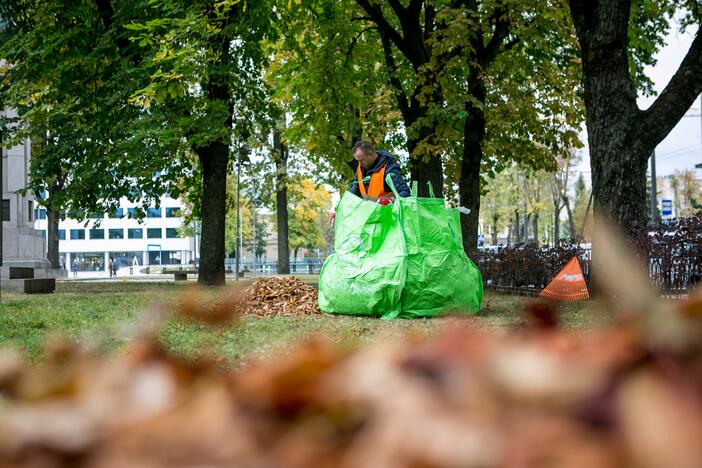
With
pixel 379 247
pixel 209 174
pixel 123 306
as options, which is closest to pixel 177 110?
pixel 209 174

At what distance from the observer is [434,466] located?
0.49 meters

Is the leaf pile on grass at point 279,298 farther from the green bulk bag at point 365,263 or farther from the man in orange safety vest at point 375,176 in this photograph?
the man in orange safety vest at point 375,176

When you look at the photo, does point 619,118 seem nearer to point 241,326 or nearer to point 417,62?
point 417,62

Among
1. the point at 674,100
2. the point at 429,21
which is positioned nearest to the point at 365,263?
the point at 674,100

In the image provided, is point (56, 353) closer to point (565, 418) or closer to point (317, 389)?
point (317, 389)

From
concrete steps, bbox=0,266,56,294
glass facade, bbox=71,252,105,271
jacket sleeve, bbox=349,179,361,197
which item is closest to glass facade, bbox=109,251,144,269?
glass facade, bbox=71,252,105,271

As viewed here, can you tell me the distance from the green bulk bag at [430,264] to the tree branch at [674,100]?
4151 millimetres

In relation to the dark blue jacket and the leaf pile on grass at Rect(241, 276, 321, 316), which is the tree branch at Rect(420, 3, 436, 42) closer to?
the dark blue jacket

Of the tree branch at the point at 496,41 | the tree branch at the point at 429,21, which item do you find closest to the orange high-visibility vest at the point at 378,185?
the tree branch at the point at 496,41

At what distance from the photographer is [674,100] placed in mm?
10977

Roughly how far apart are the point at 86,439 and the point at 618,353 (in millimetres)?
417

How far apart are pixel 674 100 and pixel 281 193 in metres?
28.1

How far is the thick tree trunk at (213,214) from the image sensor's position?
18344 mm

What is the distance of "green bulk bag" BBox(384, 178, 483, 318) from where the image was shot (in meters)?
8.73
